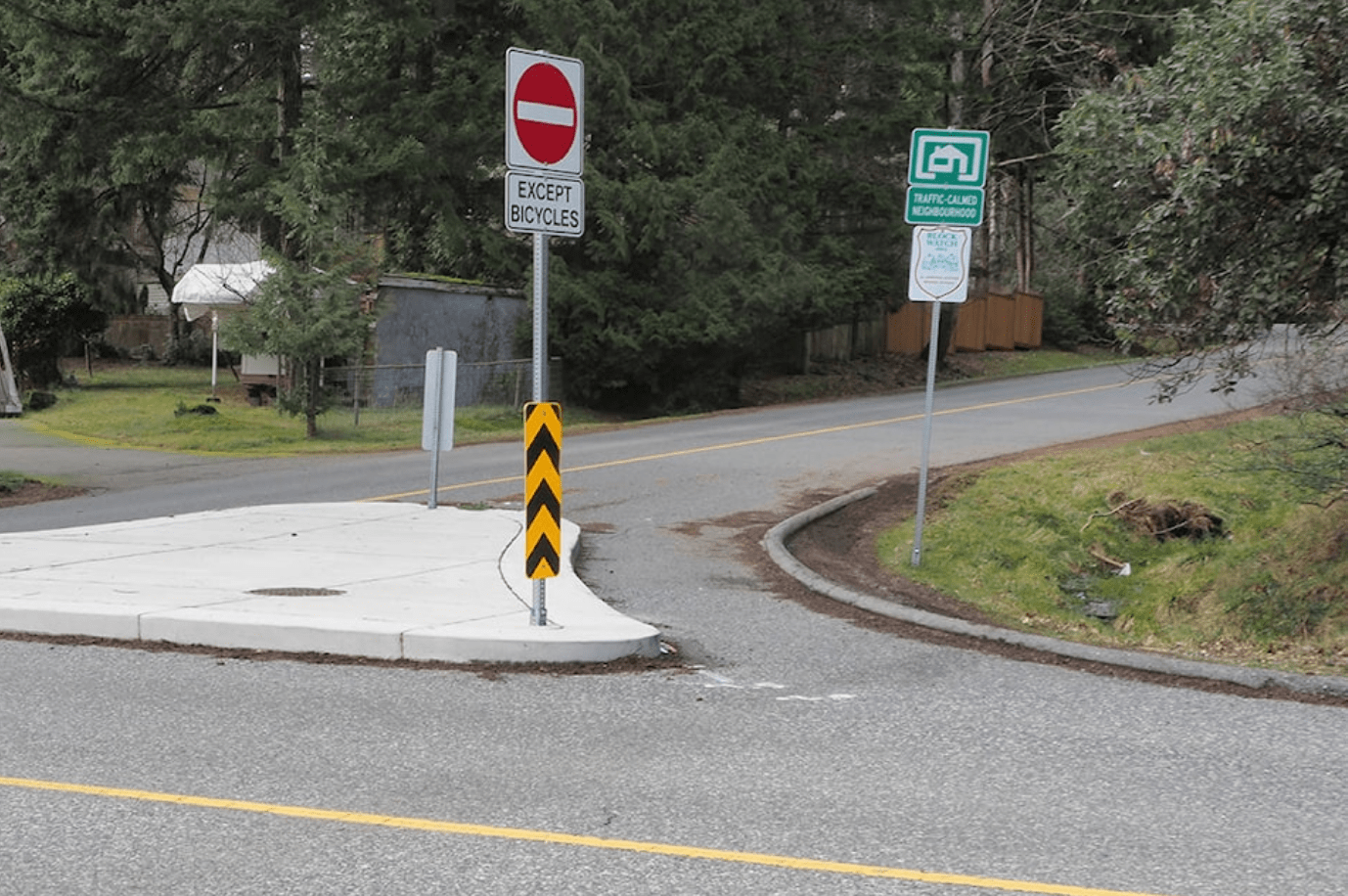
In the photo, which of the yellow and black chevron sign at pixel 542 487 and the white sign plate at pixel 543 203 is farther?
the yellow and black chevron sign at pixel 542 487

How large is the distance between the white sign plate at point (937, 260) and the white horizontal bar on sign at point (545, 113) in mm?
4197

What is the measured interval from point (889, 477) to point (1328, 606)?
5669mm

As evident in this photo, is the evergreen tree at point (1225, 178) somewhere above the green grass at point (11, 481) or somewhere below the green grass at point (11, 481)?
above

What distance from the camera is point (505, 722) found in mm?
6688

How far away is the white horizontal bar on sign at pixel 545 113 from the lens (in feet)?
26.0

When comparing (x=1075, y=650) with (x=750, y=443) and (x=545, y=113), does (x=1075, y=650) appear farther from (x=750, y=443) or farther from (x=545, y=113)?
(x=750, y=443)

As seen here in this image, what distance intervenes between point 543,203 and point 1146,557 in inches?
345

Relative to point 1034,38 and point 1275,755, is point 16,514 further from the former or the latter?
point 1034,38

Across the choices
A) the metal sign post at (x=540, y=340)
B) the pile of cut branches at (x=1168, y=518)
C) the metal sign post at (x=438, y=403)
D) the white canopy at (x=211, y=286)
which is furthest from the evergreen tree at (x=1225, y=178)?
the white canopy at (x=211, y=286)

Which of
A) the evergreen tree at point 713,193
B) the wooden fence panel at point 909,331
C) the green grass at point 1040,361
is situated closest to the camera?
the evergreen tree at point 713,193

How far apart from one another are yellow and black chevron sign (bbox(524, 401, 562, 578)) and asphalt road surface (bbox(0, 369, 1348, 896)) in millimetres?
725

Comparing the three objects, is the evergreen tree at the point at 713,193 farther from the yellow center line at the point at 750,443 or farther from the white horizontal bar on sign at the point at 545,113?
the white horizontal bar on sign at the point at 545,113

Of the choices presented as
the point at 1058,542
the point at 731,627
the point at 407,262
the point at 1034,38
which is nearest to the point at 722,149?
the point at 407,262

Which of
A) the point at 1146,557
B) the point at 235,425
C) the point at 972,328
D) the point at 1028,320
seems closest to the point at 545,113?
the point at 1146,557
